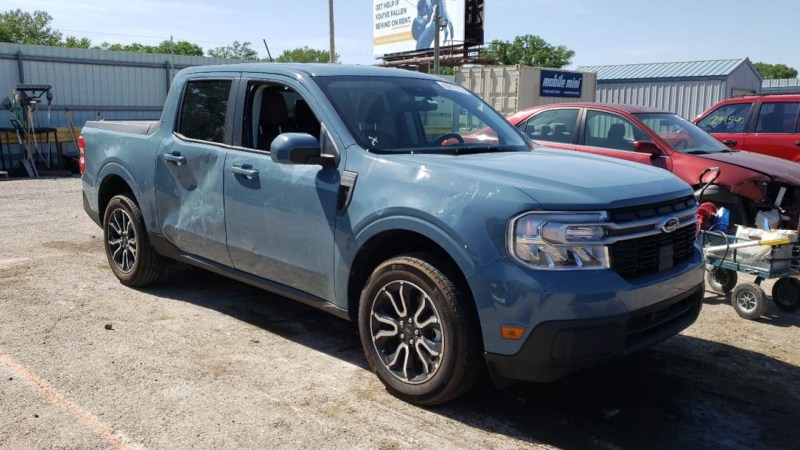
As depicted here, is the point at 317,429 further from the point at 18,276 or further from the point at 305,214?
the point at 18,276

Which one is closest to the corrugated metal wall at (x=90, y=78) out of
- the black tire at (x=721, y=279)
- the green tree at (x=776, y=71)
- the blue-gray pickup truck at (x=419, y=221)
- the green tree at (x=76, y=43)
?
the blue-gray pickup truck at (x=419, y=221)

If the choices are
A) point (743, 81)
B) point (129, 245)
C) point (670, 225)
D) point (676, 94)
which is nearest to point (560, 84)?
point (676, 94)

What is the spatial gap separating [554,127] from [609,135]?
27.6 inches

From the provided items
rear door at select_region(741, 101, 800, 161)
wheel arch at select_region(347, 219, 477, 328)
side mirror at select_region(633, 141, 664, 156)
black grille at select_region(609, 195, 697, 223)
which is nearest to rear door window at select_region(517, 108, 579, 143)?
side mirror at select_region(633, 141, 664, 156)

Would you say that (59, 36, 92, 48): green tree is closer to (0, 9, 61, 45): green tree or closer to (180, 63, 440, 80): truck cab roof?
(0, 9, 61, 45): green tree

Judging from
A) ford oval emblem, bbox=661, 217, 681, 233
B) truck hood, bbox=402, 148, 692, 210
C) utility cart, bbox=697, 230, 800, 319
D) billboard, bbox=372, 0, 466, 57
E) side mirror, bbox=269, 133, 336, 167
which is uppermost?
billboard, bbox=372, 0, 466, 57

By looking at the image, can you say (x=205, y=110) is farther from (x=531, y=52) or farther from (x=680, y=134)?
(x=531, y=52)

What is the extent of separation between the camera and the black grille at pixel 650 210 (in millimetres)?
3463

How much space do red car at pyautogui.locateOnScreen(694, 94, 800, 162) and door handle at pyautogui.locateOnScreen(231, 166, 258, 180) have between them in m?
7.81

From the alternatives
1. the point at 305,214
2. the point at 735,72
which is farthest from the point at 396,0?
the point at 305,214

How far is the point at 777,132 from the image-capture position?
10070 millimetres

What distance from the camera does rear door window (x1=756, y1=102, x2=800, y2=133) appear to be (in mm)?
9953

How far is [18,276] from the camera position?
6.56m

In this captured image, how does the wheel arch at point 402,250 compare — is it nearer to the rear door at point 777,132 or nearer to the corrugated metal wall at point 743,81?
the rear door at point 777,132
